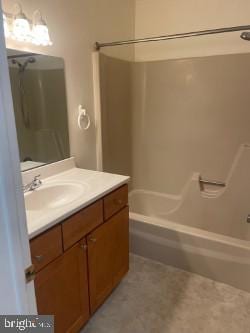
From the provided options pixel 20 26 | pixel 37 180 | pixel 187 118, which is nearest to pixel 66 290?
pixel 37 180

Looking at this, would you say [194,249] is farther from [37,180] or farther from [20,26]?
[20,26]

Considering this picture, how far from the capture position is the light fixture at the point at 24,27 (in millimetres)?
1468

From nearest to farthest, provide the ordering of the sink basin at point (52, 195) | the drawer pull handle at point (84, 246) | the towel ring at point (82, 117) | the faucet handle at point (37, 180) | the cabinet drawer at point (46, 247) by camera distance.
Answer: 1. the cabinet drawer at point (46, 247)
2. the drawer pull handle at point (84, 246)
3. the sink basin at point (52, 195)
4. the faucet handle at point (37, 180)
5. the towel ring at point (82, 117)

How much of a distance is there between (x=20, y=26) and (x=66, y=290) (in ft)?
4.80

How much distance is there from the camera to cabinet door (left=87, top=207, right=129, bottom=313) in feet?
5.12

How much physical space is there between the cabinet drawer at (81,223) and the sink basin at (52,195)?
12 cm

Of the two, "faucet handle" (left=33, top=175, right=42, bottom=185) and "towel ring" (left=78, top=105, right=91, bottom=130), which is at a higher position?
"towel ring" (left=78, top=105, right=91, bottom=130)

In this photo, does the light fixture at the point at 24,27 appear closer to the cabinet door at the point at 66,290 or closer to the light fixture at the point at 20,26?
the light fixture at the point at 20,26

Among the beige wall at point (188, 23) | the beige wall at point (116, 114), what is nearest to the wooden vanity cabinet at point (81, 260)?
the beige wall at point (116, 114)

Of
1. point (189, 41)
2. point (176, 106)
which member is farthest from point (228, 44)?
point (176, 106)

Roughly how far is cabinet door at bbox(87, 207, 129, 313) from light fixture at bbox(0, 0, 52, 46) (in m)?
1.21

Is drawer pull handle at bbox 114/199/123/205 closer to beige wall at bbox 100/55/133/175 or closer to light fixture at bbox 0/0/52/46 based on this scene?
beige wall at bbox 100/55/133/175

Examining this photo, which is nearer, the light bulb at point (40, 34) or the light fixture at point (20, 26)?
the light fixture at point (20, 26)

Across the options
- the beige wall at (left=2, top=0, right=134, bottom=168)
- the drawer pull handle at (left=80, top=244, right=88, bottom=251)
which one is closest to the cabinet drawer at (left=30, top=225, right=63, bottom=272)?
the drawer pull handle at (left=80, top=244, right=88, bottom=251)
